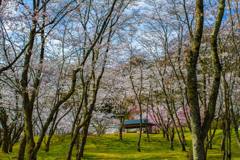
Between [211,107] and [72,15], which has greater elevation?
[72,15]

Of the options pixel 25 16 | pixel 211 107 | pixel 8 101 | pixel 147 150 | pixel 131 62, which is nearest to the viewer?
pixel 211 107

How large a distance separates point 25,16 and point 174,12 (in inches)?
482

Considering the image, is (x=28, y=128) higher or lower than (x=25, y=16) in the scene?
lower

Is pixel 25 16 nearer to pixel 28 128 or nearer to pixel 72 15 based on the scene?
pixel 28 128

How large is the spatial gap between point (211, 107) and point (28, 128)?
564 cm

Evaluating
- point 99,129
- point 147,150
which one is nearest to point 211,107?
point 147,150

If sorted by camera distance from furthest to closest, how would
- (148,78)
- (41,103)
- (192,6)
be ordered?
1. (148,78)
2. (41,103)
3. (192,6)

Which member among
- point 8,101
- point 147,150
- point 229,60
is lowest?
point 147,150

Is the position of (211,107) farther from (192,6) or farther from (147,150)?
(147,150)

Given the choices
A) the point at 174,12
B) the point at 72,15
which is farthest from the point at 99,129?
the point at 72,15

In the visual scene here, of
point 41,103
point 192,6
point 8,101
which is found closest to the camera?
point 192,6

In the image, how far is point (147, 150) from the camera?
34.4 metres

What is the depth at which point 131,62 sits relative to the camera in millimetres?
37094

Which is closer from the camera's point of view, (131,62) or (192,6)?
(192,6)
